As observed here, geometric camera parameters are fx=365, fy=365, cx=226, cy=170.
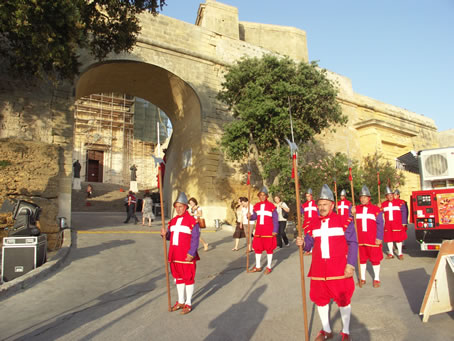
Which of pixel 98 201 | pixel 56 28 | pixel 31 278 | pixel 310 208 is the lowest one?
pixel 31 278

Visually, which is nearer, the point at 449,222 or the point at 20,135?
the point at 449,222

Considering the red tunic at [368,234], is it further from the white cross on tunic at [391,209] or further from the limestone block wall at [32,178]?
the limestone block wall at [32,178]

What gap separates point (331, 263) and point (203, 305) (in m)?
2.38

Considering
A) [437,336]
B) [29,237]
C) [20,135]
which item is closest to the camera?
[437,336]

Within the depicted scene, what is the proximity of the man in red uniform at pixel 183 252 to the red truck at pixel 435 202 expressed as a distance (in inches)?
229

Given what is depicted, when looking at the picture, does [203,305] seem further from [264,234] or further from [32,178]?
[32,178]

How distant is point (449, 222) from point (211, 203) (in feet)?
36.1

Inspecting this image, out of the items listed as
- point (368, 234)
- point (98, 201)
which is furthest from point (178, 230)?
point (98, 201)

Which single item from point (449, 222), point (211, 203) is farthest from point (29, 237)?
point (211, 203)

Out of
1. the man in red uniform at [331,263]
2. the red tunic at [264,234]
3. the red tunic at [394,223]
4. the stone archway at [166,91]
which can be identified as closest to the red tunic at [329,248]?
the man in red uniform at [331,263]

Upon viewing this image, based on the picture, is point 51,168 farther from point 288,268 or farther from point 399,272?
→ point 399,272

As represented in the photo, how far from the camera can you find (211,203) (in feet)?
57.8

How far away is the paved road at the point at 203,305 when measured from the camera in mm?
4418

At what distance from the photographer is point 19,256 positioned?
7.23 meters
